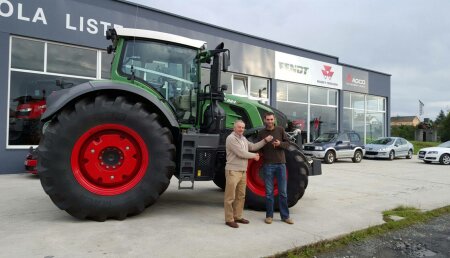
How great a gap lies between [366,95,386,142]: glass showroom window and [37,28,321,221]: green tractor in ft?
65.9

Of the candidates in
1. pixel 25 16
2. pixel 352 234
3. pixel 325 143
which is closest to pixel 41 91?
pixel 25 16

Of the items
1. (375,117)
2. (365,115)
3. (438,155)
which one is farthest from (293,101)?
(375,117)

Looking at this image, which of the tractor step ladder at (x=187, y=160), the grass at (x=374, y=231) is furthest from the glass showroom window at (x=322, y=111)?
the tractor step ladder at (x=187, y=160)

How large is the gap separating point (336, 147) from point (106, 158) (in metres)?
14.1

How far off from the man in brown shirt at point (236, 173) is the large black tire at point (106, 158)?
33.4 inches

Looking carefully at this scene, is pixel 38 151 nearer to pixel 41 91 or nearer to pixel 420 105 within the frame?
pixel 41 91

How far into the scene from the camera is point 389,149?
66.0 feet

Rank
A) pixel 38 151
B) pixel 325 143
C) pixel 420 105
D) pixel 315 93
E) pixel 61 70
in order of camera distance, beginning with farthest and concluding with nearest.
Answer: pixel 420 105
pixel 315 93
pixel 325 143
pixel 61 70
pixel 38 151

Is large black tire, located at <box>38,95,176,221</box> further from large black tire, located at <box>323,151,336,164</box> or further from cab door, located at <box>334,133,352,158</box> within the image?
cab door, located at <box>334,133,352,158</box>

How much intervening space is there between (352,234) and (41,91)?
10.1 metres

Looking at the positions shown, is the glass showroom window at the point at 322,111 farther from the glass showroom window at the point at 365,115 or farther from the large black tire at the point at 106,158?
the large black tire at the point at 106,158

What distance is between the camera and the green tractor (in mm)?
4973

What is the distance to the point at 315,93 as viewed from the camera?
20.6m

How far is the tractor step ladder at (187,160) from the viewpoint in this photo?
548 centimetres
